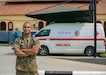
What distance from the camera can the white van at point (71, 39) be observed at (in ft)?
81.5

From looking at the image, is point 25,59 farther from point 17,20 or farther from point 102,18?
point 17,20

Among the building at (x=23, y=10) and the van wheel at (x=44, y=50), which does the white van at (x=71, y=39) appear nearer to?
the van wheel at (x=44, y=50)

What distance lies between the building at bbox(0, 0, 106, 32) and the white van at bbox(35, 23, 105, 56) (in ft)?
117

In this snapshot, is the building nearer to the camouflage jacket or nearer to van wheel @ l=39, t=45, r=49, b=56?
van wheel @ l=39, t=45, r=49, b=56

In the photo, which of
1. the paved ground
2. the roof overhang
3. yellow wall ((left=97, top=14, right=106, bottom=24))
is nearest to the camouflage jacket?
the paved ground

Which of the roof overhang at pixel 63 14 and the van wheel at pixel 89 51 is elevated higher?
the roof overhang at pixel 63 14

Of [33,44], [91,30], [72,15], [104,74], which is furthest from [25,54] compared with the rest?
[72,15]

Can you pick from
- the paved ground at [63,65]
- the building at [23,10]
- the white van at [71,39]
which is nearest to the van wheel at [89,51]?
the white van at [71,39]

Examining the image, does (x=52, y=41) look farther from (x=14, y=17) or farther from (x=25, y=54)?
(x=14, y=17)

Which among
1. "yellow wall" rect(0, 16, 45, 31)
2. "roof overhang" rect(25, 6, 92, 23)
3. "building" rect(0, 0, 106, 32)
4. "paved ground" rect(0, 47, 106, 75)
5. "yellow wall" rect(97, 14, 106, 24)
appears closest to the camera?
"paved ground" rect(0, 47, 106, 75)

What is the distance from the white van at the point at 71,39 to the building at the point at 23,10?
35617mm

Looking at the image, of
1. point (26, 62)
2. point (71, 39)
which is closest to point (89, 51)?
point (71, 39)

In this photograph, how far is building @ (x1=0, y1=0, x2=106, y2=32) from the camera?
205 ft

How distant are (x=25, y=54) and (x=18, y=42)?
28 cm
